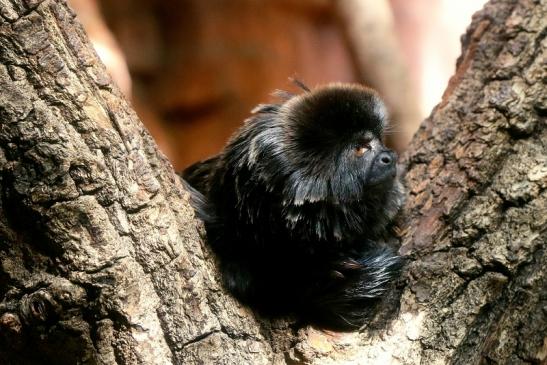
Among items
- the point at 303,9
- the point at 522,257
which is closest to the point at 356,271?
the point at 522,257

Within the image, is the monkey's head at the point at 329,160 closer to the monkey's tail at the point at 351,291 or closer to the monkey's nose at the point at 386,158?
the monkey's nose at the point at 386,158

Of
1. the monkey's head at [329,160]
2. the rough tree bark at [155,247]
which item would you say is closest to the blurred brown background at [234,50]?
the monkey's head at [329,160]

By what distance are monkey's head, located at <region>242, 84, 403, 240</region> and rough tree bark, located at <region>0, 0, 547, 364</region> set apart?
19 centimetres

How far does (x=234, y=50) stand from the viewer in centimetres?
595

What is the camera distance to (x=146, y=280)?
1623 millimetres

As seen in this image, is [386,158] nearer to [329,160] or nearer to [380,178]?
[380,178]

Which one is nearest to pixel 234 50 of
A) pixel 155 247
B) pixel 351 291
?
pixel 351 291

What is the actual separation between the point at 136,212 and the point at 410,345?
81 cm

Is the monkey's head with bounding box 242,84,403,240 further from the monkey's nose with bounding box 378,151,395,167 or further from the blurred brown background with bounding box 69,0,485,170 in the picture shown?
the blurred brown background with bounding box 69,0,485,170

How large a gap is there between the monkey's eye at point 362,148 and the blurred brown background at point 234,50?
11.9 ft

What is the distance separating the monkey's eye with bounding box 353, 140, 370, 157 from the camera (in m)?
2.12

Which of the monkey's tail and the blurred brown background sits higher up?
the blurred brown background

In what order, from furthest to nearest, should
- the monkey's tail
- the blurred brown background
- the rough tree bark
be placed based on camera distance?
the blurred brown background → the monkey's tail → the rough tree bark

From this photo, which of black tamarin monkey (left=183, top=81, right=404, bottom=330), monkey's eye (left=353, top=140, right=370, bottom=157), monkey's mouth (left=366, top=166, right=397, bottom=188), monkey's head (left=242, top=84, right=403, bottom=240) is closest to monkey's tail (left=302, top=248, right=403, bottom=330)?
black tamarin monkey (left=183, top=81, right=404, bottom=330)
